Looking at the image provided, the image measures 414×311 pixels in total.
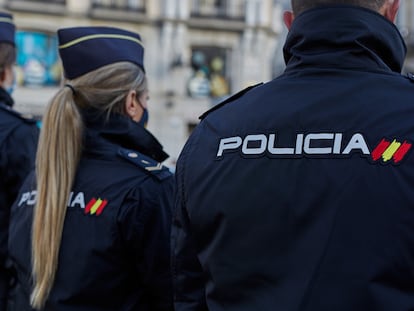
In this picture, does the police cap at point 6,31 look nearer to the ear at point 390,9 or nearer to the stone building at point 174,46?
the ear at point 390,9

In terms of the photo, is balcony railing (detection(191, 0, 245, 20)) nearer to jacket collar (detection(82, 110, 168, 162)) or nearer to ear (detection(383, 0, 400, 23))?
jacket collar (detection(82, 110, 168, 162))

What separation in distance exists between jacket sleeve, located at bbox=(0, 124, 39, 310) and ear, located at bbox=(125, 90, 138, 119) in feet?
2.76

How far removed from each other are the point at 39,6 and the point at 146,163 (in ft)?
68.8

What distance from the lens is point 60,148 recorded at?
256 centimetres

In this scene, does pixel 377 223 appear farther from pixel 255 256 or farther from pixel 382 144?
pixel 255 256

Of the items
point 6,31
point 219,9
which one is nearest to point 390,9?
point 6,31

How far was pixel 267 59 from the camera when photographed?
24406 millimetres

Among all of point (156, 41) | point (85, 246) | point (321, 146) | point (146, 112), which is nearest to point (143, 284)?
point (85, 246)

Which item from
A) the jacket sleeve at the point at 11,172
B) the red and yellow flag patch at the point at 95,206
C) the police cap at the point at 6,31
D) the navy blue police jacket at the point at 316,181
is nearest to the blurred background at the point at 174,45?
the police cap at the point at 6,31

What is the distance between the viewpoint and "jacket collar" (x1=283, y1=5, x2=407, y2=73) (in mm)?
1604

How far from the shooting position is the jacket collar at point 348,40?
5.26 feet

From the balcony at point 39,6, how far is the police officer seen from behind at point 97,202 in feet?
66.6

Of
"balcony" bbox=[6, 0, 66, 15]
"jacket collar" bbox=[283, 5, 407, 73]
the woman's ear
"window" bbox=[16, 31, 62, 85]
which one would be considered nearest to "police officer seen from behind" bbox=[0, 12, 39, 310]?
"jacket collar" bbox=[283, 5, 407, 73]

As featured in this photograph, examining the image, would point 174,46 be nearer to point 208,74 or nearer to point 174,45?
point 174,45
